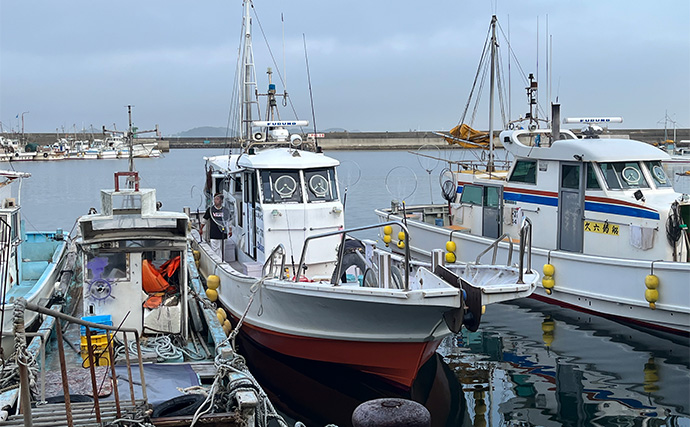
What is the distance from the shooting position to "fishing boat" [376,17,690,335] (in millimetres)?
12773

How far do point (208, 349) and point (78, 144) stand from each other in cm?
9592

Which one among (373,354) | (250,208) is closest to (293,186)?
(250,208)

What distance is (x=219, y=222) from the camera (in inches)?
583

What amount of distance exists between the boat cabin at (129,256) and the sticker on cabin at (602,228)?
7.93 meters

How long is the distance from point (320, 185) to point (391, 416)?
7776mm

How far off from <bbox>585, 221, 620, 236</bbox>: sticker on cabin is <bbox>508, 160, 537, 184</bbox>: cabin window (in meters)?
1.57

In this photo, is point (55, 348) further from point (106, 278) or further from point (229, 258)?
point (229, 258)

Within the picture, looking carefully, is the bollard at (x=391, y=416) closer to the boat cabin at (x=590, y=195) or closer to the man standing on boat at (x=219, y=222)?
the boat cabin at (x=590, y=195)

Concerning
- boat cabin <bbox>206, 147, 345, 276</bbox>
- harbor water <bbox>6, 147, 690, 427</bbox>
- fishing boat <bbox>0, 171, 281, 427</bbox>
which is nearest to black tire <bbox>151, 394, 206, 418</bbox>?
fishing boat <bbox>0, 171, 281, 427</bbox>

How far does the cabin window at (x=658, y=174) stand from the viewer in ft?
46.1

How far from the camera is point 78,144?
3890 inches

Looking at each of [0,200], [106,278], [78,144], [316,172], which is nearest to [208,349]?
[106,278]

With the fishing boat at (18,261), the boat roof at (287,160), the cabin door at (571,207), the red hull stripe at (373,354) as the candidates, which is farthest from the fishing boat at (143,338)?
the cabin door at (571,207)

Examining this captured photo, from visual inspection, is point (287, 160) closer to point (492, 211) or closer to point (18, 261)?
point (492, 211)
